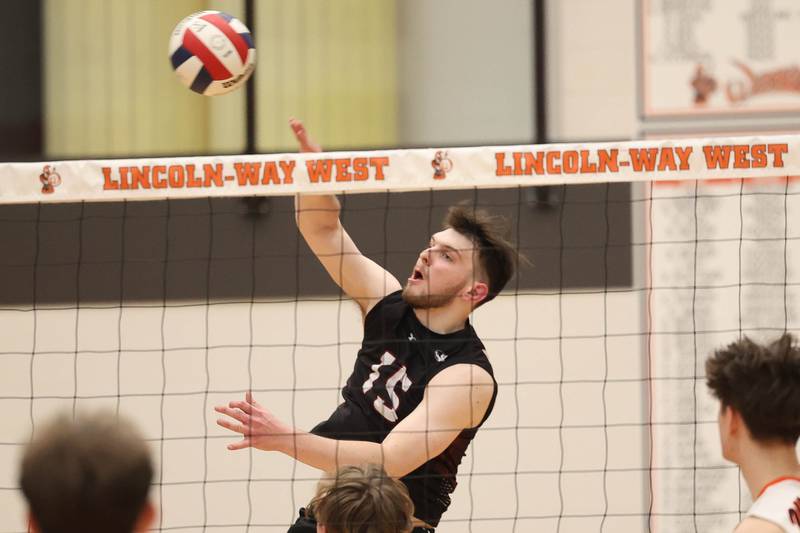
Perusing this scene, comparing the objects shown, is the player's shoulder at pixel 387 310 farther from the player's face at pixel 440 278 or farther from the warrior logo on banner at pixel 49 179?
the warrior logo on banner at pixel 49 179

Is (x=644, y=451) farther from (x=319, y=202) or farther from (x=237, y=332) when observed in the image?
(x=319, y=202)

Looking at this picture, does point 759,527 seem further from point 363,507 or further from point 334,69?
point 334,69

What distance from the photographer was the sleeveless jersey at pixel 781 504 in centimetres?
299

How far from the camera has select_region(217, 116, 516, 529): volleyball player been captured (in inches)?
183

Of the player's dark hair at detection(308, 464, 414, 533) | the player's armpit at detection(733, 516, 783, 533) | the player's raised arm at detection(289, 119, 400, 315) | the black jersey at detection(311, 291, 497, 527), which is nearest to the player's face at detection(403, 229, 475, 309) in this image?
the black jersey at detection(311, 291, 497, 527)

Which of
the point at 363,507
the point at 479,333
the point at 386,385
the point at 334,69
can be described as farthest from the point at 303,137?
the point at 334,69

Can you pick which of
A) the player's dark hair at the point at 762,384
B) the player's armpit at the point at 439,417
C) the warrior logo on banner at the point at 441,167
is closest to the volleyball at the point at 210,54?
the warrior logo on banner at the point at 441,167

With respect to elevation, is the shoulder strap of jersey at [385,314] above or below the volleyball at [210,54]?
below

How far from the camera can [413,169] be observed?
16.0 feet

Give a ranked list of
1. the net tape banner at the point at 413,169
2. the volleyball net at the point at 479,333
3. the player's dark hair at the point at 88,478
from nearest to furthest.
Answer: the player's dark hair at the point at 88,478 < the net tape banner at the point at 413,169 < the volleyball net at the point at 479,333

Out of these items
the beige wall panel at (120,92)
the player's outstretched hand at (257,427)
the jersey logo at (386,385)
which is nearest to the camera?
the player's outstretched hand at (257,427)

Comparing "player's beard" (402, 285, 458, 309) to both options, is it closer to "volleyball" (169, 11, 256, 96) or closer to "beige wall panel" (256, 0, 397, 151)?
"volleyball" (169, 11, 256, 96)

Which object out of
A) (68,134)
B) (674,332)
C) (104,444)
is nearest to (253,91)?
(68,134)

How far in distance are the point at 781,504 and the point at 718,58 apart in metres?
A: 5.05
